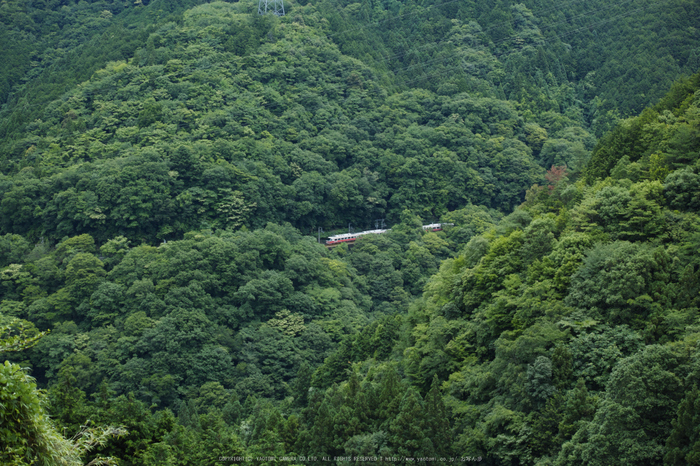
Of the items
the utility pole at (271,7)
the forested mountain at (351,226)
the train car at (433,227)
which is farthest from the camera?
the utility pole at (271,7)

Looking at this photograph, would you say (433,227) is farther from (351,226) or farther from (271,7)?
(271,7)

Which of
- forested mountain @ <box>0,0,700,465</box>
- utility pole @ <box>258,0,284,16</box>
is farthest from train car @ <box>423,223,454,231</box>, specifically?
utility pole @ <box>258,0,284,16</box>

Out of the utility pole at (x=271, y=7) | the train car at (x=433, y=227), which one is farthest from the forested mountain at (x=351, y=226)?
the utility pole at (x=271, y=7)

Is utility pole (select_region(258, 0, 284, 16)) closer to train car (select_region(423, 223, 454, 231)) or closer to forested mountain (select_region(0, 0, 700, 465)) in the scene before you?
forested mountain (select_region(0, 0, 700, 465))

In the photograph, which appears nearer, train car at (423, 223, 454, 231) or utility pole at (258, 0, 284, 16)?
train car at (423, 223, 454, 231)

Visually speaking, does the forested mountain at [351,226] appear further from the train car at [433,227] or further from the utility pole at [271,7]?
the utility pole at [271,7]

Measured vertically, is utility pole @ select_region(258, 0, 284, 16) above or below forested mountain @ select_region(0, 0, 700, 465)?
above
